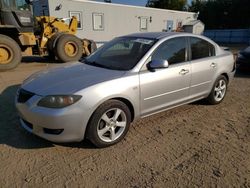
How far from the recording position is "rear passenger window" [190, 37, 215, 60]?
4301mm

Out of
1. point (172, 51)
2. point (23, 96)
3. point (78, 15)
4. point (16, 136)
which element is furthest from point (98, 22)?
point (23, 96)

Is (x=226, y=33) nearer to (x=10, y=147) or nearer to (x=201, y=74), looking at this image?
(x=201, y=74)

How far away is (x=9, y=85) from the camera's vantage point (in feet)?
21.2

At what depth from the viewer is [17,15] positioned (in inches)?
359

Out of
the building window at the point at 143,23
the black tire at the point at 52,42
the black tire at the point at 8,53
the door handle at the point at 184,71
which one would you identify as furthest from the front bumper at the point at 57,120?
the building window at the point at 143,23

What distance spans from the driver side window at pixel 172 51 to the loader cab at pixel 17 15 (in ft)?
24.3

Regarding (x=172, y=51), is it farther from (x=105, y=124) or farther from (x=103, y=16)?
(x=103, y=16)

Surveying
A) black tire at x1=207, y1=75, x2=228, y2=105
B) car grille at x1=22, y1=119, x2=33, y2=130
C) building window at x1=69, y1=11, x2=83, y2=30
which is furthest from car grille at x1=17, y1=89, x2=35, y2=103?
building window at x1=69, y1=11, x2=83, y2=30

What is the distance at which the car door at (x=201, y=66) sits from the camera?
4238 millimetres

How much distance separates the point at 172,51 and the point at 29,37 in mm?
7397

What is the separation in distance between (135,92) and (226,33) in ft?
93.2

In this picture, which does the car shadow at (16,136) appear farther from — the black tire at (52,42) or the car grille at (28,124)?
the black tire at (52,42)

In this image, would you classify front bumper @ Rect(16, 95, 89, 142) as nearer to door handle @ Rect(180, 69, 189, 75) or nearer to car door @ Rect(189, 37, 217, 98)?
door handle @ Rect(180, 69, 189, 75)

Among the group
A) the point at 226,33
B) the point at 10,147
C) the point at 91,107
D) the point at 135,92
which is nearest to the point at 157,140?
the point at 135,92
